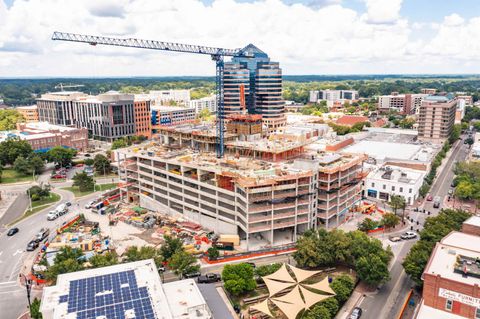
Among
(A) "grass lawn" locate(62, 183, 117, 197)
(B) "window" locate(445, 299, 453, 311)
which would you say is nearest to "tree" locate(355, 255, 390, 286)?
(B) "window" locate(445, 299, 453, 311)

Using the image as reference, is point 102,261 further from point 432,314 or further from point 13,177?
point 13,177

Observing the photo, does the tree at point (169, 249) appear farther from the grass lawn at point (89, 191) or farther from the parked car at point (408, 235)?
the grass lawn at point (89, 191)

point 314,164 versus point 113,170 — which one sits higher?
point 314,164

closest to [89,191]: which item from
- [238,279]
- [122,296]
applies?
[238,279]

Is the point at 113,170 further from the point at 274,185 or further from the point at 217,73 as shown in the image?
the point at 274,185

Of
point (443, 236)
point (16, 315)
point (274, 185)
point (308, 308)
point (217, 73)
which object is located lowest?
point (16, 315)

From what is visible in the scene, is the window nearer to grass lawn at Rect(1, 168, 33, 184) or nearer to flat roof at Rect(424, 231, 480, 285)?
flat roof at Rect(424, 231, 480, 285)

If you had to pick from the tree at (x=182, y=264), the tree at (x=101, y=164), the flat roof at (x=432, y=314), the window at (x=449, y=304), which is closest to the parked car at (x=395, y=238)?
the flat roof at (x=432, y=314)

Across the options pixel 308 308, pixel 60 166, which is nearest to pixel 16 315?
pixel 308 308
